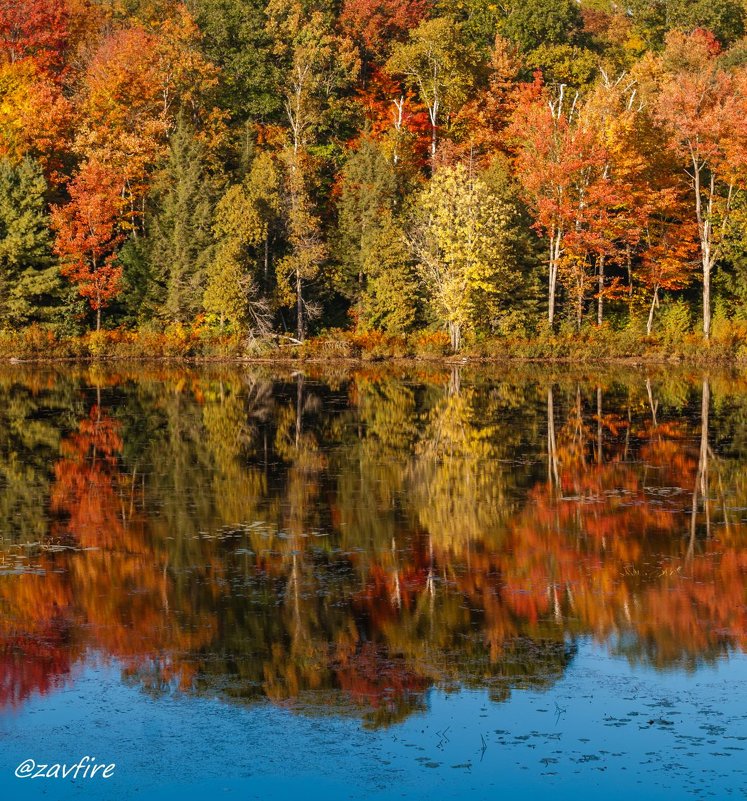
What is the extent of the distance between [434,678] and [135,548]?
23.7 ft

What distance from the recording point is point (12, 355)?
56.4 metres

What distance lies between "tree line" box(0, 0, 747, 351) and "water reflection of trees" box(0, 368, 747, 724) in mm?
22932

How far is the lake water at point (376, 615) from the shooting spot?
37.6 ft

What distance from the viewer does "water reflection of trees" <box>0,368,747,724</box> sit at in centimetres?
1400

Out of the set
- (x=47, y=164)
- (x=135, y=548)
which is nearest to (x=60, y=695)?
(x=135, y=548)

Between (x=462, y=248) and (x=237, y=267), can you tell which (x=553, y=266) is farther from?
(x=237, y=267)

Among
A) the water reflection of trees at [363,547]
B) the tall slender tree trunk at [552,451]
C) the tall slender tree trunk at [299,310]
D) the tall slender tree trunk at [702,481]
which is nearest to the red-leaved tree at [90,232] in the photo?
the tall slender tree trunk at [299,310]

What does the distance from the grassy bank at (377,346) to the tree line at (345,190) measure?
103 centimetres

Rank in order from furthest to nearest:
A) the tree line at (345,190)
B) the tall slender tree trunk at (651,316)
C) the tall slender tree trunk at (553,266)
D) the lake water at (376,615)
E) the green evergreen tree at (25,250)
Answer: the tall slender tree trunk at (651,316), the tall slender tree trunk at (553,266), the green evergreen tree at (25,250), the tree line at (345,190), the lake water at (376,615)

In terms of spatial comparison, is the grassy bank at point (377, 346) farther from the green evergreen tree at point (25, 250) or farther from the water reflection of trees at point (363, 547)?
the water reflection of trees at point (363, 547)

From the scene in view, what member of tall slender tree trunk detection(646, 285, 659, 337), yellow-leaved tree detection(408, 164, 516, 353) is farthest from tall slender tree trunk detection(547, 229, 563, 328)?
tall slender tree trunk detection(646, 285, 659, 337)

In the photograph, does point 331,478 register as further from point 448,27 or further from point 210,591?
point 448,27

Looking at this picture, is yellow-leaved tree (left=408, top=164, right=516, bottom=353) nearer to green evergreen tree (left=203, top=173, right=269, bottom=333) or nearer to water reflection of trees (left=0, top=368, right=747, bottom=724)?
green evergreen tree (left=203, top=173, right=269, bottom=333)

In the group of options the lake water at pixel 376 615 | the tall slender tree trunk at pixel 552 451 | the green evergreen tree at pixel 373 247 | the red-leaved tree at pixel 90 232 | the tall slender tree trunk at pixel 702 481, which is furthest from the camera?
the red-leaved tree at pixel 90 232
